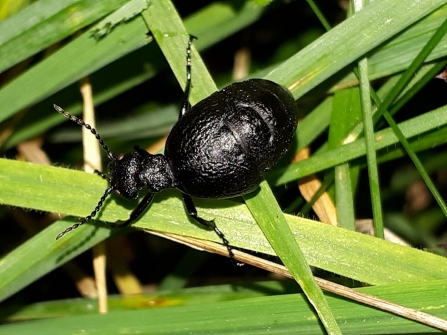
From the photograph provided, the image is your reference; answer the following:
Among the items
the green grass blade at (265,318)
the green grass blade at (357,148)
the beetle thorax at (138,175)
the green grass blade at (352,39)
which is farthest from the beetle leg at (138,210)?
the green grass blade at (352,39)

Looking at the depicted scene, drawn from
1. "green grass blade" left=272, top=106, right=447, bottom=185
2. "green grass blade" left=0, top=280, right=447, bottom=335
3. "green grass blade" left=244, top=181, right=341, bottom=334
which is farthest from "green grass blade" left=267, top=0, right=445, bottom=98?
"green grass blade" left=0, top=280, right=447, bottom=335

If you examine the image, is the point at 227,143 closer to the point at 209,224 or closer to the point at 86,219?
the point at 209,224

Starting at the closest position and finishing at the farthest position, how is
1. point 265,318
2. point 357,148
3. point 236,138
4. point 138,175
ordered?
point 265,318 → point 236,138 → point 357,148 → point 138,175

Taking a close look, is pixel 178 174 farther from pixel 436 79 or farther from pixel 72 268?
pixel 436 79

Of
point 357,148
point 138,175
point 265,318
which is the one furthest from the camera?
point 138,175

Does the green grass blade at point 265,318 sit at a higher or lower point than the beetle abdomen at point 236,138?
lower

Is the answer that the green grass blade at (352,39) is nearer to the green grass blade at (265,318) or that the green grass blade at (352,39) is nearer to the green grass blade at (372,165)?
the green grass blade at (372,165)

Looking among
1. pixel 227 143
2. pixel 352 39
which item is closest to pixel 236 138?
pixel 227 143

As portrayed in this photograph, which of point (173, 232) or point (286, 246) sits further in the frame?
point (173, 232)

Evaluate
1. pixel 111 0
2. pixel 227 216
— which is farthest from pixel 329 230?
pixel 111 0
